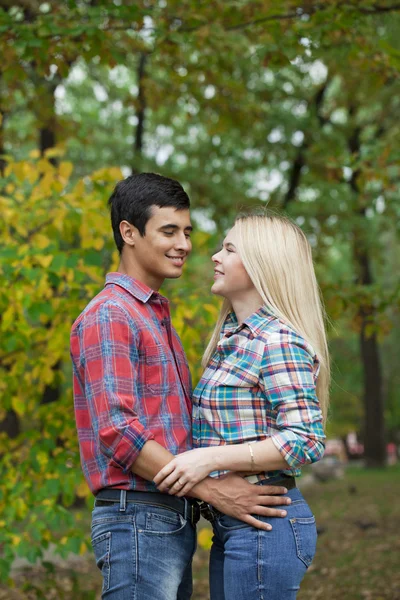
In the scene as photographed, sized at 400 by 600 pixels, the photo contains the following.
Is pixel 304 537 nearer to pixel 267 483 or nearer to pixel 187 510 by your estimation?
pixel 267 483

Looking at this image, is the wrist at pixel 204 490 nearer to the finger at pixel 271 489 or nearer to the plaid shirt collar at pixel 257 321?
the finger at pixel 271 489

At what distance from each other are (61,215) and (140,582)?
107 inches

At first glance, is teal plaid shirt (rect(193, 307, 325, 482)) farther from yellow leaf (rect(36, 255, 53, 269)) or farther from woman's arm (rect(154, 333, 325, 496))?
yellow leaf (rect(36, 255, 53, 269))

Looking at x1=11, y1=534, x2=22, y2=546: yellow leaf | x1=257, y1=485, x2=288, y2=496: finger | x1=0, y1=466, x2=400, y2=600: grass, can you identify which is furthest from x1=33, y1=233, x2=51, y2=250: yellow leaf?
x1=257, y1=485, x2=288, y2=496: finger

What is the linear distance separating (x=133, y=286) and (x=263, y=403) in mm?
607

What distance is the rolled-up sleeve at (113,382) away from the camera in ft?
7.63

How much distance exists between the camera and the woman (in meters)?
2.39

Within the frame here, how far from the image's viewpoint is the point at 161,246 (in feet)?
8.73

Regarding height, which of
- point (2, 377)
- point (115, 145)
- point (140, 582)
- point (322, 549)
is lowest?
point (322, 549)

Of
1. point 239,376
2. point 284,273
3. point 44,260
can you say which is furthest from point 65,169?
point 239,376

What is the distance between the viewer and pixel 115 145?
48.4ft

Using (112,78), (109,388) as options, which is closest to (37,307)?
(109,388)

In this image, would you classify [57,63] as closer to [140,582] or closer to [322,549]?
[140,582]

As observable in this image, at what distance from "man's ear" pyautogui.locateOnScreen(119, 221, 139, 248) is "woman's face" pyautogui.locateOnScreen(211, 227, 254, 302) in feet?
0.97
